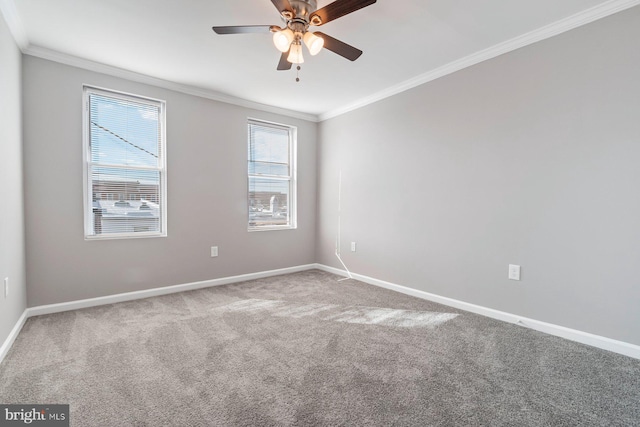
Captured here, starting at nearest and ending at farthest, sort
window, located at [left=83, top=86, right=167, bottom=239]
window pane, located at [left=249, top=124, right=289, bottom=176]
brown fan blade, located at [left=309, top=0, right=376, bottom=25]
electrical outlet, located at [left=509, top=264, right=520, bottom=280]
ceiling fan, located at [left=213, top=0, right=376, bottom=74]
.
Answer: brown fan blade, located at [left=309, top=0, right=376, bottom=25]
ceiling fan, located at [left=213, top=0, right=376, bottom=74]
electrical outlet, located at [left=509, top=264, right=520, bottom=280]
window, located at [left=83, top=86, right=167, bottom=239]
window pane, located at [left=249, top=124, right=289, bottom=176]

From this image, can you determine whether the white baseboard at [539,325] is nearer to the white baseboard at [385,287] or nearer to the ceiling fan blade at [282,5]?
the white baseboard at [385,287]

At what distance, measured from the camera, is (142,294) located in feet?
10.8

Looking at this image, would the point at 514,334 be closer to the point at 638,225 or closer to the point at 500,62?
the point at 638,225

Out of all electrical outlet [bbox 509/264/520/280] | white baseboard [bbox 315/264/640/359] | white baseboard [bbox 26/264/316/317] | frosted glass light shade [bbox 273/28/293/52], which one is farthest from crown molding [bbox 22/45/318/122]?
electrical outlet [bbox 509/264/520/280]

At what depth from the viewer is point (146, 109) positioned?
3.37 metres

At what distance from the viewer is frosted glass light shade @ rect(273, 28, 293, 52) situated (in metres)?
1.91

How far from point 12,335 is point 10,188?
1123 mm

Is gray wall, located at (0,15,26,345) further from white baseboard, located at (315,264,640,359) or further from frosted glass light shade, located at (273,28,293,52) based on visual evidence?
white baseboard, located at (315,264,640,359)

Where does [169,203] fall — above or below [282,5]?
below

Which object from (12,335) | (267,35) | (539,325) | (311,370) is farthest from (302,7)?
(12,335)

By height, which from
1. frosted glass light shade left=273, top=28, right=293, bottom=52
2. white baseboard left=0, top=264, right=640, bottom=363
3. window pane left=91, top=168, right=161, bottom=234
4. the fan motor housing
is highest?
the fan motor housing

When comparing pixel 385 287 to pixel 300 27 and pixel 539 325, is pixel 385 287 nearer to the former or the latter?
pixel 539 325

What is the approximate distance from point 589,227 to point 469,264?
38.5 inches

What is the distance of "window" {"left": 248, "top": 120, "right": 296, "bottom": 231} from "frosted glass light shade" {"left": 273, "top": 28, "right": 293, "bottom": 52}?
233 cm
